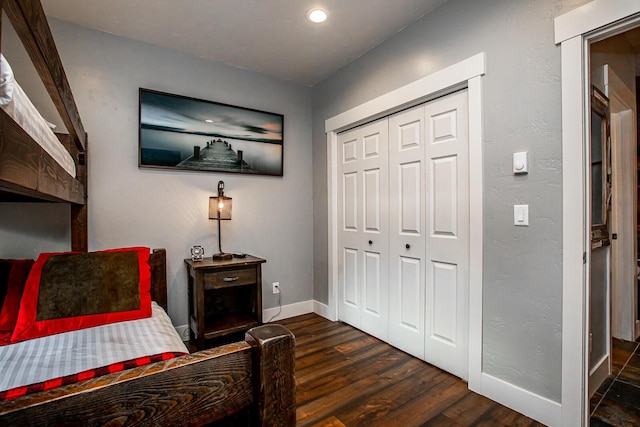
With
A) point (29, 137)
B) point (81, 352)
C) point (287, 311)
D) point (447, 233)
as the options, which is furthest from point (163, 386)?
point (287, 311)

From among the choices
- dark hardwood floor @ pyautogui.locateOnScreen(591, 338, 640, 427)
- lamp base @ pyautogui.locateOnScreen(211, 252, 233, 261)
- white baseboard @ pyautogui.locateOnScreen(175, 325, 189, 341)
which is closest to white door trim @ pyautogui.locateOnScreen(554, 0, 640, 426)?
dark hardwood floor @ pyautogui.locateOnScreen(591, 338, 640, 427)

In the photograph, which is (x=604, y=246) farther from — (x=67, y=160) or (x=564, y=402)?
(x=67, y=160)

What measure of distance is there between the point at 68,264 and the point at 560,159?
8.60ft

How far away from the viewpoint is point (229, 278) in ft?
8.08

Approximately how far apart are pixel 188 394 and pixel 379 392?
1595 mm

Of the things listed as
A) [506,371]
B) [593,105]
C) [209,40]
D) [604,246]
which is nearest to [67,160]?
[209,40]

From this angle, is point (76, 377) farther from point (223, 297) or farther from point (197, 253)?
point (223, 297)

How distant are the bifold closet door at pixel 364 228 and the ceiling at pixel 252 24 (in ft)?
2.36

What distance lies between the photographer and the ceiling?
2.07 metres

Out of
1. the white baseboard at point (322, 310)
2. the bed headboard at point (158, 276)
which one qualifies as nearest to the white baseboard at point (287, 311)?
the white baseboard at point (322, 310)

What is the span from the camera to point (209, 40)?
249 centimetres

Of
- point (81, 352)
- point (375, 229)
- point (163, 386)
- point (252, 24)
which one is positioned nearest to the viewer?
point (163, 386)

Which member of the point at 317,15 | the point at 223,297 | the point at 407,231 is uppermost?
the point at 317,15

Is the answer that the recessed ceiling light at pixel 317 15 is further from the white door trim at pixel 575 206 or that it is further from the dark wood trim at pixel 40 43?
the dark wood trim at pixel 40 43
